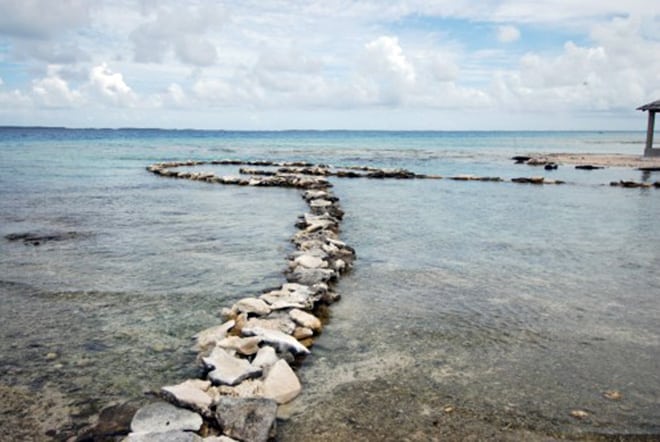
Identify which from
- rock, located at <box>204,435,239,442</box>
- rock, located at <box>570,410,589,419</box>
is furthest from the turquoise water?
rock, located at <box>204,435,239,442</box>

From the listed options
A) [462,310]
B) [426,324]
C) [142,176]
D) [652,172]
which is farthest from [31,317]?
[652,172]

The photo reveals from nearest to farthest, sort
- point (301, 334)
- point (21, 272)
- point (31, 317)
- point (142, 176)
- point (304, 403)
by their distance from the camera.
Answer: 1. point (304, 403)
2. point (301, 334)
3. point (31, 317)
4. point (21, 272)
5. point (142, 176)

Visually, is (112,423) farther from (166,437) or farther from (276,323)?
(276,323)

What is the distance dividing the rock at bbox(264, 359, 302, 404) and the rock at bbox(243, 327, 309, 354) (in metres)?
0.62

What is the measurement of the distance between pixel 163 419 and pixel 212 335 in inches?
83.8

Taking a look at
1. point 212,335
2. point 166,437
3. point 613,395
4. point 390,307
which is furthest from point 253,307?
point 613,395

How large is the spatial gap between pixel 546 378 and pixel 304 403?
2.91 meters

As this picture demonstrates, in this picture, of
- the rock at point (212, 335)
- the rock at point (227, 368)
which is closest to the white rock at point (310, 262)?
the rock at point (212, 335)

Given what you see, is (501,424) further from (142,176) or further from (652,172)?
(652,172)

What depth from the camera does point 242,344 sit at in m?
7.11

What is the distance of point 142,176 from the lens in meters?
34.3

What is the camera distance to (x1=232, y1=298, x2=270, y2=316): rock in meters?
8.30

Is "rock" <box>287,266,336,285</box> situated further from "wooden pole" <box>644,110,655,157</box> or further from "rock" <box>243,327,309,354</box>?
"wooden pole" <box>644,110,655,157</box>

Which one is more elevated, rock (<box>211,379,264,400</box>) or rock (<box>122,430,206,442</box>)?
rock (<box>122,430,206,442</box>)
